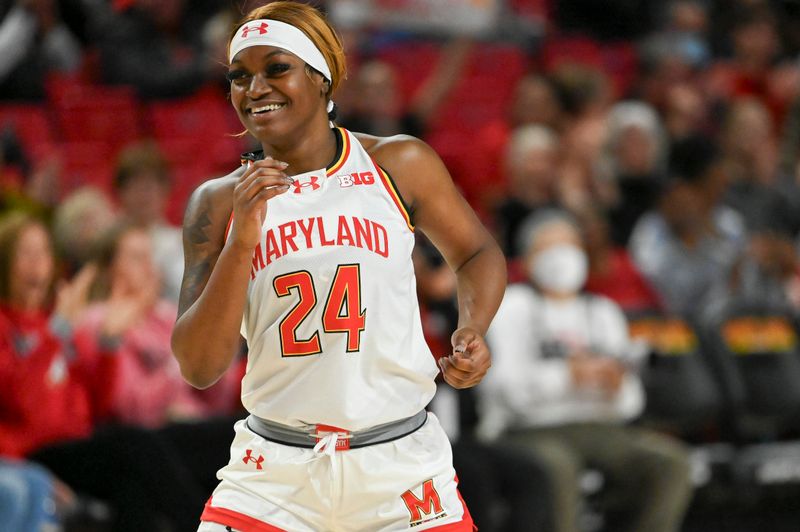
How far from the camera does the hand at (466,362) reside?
3016 mm

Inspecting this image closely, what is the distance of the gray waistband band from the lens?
3.14 metres

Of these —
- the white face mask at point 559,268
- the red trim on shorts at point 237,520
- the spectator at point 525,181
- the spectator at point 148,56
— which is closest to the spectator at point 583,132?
the spectator at point 525,181

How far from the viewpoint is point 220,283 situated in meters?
2.94

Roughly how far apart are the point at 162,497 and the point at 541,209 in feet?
11.1

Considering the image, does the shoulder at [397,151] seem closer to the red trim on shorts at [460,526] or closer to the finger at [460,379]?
the finger at [460,379]

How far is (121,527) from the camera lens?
547 cm

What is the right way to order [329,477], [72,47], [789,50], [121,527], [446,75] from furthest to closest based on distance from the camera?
[789,50] → [446,75] → [72,47] → [121,527] → [329,477]

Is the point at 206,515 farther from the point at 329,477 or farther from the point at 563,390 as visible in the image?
the point at 563,390

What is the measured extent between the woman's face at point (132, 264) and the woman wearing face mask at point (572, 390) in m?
1.83

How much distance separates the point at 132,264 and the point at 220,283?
330 centimetres

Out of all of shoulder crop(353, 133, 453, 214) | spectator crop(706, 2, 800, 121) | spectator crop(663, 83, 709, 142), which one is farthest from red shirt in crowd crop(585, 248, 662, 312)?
shoulder crop(353, 133, 453, 214)

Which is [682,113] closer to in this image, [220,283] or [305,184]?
[305,184]

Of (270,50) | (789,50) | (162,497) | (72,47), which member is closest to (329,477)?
(270,50)

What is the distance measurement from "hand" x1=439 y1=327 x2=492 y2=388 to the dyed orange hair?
2.59 feet
